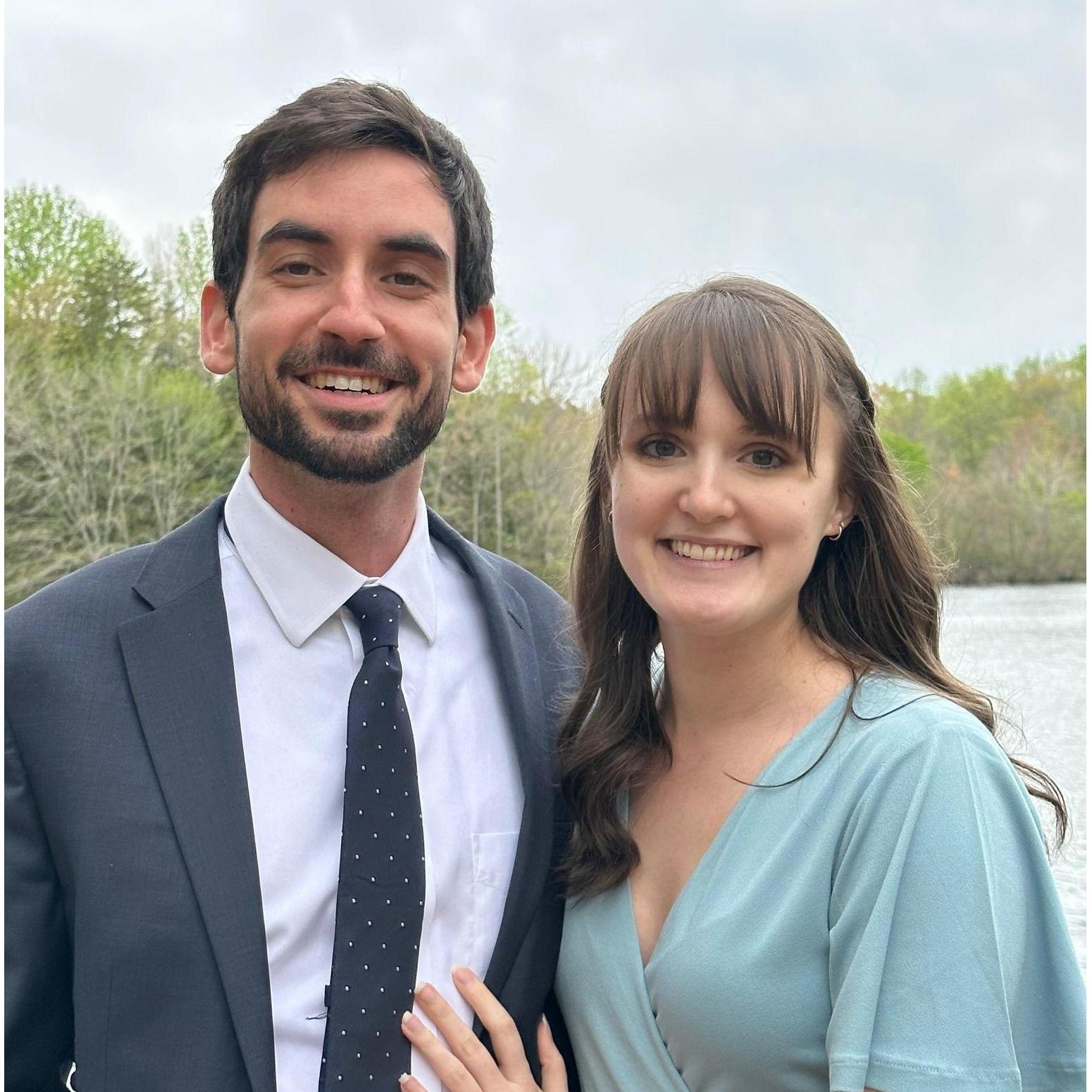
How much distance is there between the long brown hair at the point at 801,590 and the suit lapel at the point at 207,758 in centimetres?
61

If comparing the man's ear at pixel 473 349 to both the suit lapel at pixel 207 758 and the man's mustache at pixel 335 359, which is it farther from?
the suit lapel at pixel 207 758

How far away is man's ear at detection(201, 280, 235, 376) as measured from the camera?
2.67m

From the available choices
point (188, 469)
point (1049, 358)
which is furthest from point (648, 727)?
point (1049, 358)

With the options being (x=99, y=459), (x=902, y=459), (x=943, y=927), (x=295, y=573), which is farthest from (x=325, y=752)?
(x=99, y=459)

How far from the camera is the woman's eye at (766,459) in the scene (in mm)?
2256

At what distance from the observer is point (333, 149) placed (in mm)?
2537

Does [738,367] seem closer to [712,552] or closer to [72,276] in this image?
[712,552]

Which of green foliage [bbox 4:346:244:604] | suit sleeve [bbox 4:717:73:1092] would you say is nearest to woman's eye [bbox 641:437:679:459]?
suit sleeve [bbox 4:717:73:1092]

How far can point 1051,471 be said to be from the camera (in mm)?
30781

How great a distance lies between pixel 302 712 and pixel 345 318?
69 cm

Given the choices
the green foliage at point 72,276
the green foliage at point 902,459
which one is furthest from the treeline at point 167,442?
the green foliage at point 902,459

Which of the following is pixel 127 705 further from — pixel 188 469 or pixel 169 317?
pixel 169 317

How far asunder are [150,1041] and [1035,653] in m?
26.8

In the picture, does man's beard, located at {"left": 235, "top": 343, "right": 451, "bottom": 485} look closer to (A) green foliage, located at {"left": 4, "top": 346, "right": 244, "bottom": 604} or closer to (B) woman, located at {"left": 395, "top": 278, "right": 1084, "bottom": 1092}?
(B) woman, located at {"left": 395, "top": 278, "right": 1084, "bottom": 1092}
